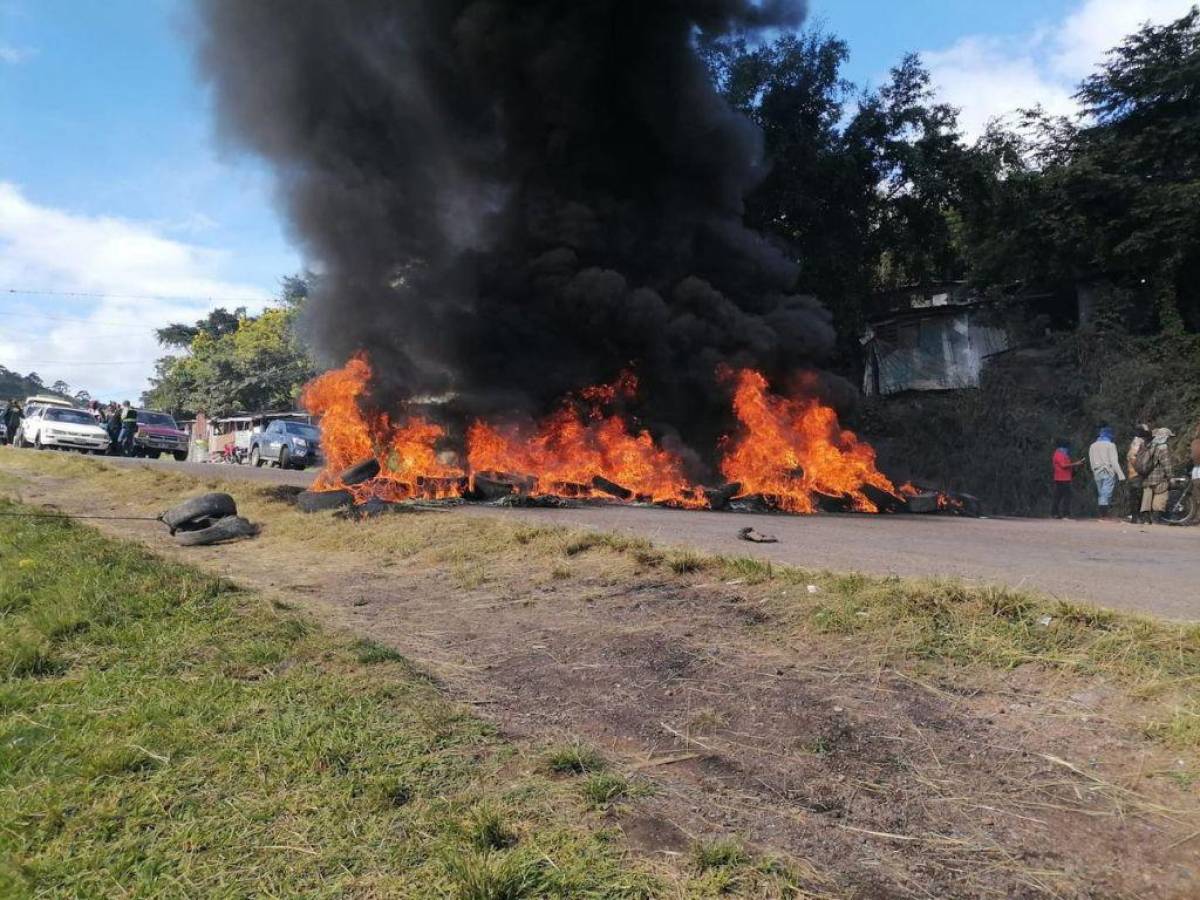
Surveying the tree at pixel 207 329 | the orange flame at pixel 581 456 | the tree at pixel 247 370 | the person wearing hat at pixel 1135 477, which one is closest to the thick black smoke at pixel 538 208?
the orange flame at pixel 581 456

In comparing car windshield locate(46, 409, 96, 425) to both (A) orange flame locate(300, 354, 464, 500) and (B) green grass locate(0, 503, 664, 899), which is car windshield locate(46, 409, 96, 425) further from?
(B) green grass locate(0, 503, 664, 899)

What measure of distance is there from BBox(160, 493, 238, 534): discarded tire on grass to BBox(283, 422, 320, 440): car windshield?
1576cm

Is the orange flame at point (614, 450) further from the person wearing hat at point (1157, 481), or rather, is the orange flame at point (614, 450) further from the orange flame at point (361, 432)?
the person wearing hat at point (1157, 481)

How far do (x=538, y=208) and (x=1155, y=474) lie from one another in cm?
1286

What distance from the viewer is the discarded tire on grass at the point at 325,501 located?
395 inches

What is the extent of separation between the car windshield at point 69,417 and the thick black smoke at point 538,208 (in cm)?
1578

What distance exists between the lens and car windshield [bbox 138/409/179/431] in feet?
94.6

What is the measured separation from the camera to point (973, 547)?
8.03 m

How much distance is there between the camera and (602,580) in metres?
Answer: 5.63

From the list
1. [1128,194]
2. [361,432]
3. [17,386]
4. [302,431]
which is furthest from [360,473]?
[17,386]

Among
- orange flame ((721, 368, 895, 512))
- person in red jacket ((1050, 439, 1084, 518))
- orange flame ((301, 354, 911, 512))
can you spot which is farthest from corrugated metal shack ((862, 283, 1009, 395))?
orange flame ((301, 354, 911, 512))

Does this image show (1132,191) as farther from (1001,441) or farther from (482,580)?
(482,580)

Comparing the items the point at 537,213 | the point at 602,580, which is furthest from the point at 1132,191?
the point at 602,580

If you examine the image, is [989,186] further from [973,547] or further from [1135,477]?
[973,547]
